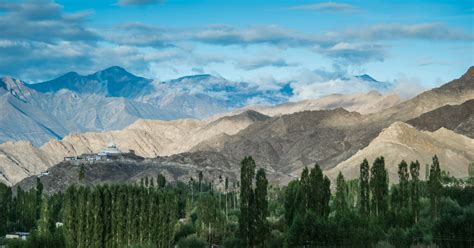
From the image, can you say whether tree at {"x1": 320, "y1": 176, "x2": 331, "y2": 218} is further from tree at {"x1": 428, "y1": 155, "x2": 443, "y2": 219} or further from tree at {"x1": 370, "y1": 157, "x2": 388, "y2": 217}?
tree at {"x1": 428, "y1": 155, "x2": 443, "y2": 219}

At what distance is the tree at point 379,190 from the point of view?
412 ft

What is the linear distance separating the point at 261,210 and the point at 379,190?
2583 cm

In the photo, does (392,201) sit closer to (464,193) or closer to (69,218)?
(464,193)

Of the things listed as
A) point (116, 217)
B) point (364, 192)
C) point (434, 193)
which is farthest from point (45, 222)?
point (434, 193)

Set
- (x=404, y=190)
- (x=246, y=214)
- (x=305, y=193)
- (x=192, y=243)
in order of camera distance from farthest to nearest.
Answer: (x=404, y=190) < (x=192, y=243) < (x=305, y=193) < (x=246, y=214)

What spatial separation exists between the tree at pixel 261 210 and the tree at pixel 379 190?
22.5m

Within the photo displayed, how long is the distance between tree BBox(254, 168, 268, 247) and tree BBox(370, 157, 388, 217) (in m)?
22.5

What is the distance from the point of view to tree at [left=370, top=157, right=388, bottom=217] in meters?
126

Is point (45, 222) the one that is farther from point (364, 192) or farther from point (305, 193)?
point (364, 192)

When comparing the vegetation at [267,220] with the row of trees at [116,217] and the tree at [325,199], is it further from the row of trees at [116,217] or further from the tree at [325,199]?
the row of trees at [116,217]

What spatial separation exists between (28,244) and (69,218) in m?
9.59

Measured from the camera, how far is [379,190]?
127 m

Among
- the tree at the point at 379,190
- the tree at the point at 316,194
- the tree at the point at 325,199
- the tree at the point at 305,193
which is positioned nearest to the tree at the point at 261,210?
the tree at the point at 305,193

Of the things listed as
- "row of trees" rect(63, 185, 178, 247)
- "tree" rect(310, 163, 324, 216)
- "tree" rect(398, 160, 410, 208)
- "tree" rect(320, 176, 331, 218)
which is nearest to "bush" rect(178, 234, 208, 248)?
"row of trees" rect(63, 185, 178, 247)
